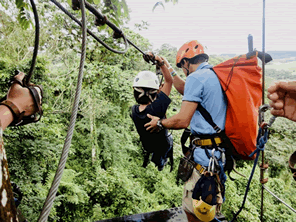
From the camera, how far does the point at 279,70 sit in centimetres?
2161

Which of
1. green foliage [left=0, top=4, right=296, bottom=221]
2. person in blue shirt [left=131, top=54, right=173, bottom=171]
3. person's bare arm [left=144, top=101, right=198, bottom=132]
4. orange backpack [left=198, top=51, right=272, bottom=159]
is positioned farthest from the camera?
green foliage [left=0, top=4, right=296, bottom=221]

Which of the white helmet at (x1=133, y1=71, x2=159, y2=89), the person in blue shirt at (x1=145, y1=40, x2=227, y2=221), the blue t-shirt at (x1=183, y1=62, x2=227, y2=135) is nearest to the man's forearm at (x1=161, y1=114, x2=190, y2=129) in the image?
the person in blue shirt at (x1=145, y1=40, x2=227, y2=221)

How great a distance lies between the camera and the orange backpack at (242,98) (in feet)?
5.54

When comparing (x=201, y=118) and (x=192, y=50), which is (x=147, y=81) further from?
(x=201, y=118)

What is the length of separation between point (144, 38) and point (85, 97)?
2835mm

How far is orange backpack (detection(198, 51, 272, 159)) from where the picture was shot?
1688 millimetres

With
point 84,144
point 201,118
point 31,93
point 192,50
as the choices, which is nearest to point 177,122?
point 201,118

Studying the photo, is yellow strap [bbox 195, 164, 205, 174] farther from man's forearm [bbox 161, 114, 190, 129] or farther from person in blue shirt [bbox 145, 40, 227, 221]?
man's forearm [bbox 161, 114, 190, 129]

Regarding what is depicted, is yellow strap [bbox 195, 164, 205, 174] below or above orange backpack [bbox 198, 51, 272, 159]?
below

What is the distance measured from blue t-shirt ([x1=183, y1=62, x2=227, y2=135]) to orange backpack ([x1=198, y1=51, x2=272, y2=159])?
0.05 metres

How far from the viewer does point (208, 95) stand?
181 cm

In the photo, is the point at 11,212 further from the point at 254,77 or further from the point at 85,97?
the point at 85,97

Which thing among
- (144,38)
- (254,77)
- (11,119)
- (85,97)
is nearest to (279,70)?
(144,38)

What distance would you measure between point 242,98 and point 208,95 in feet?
0.98
